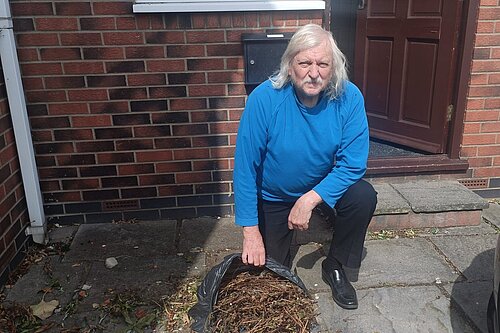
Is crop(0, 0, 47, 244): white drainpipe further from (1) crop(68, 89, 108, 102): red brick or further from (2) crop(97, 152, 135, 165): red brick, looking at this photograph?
(2) crop(97, 152, 135, 165): red brick

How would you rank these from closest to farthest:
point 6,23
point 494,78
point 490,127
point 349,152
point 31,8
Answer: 1. point 349,152
2. point 6,23
3. point 31,8
4. point 494,78
5. point 490,127

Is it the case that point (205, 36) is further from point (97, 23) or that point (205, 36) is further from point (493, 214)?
point (493, 214)

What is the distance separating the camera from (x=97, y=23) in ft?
9.95

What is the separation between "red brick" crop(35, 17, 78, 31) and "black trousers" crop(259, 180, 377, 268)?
5.61 ft

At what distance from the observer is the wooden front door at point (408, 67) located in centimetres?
368

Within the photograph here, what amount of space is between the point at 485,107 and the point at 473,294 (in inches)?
64.1

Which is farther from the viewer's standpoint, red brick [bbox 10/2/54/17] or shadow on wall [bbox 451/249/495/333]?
red brick [bbox 10/2/54/17]

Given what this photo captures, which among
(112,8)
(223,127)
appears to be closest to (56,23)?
(112,8)

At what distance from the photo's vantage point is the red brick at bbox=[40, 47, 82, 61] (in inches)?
120

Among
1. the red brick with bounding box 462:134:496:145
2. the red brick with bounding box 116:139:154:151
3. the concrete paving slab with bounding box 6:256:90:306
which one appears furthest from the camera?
the red brick with bounding box 462:134:496:145

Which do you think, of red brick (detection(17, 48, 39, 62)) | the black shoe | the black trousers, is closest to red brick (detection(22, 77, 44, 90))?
red brick (detection(17, 48, 39, 62))

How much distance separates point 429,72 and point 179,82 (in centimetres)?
208

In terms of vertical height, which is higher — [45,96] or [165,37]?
[165,37]

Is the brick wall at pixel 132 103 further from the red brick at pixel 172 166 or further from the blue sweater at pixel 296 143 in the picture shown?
the blue sweater at pixel 296 143
